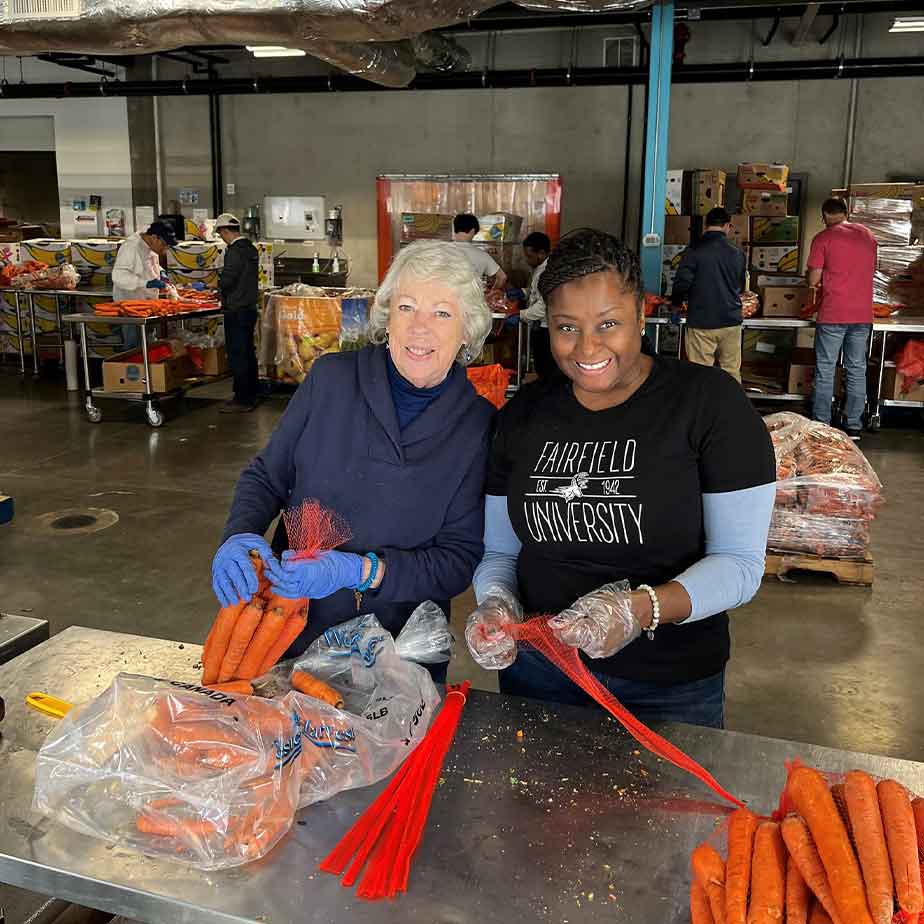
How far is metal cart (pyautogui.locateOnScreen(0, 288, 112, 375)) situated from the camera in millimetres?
9594

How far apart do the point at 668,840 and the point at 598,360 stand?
80 cm

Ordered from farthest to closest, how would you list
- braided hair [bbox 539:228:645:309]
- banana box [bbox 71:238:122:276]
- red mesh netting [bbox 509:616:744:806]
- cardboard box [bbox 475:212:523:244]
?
banana box [bbox 71:238:122:276] < cardboard box [bbox 475:212:523:244] < braided hair [bbox 539:228:645:309] < red mesh netting [bbox 509:616:744:806]

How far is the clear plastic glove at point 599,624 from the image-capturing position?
152 centimetres

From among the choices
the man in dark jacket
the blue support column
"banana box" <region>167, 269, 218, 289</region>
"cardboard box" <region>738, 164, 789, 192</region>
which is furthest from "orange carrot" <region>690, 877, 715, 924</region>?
"banana box" <region>167, 269, 218, 289</region>

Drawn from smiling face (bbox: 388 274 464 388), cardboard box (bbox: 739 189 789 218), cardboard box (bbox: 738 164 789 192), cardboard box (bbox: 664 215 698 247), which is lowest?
smiling face (bbox: 388 274 464 388)

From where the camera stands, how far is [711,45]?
10523mm

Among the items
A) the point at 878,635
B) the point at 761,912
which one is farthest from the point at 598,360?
the point at 878,635

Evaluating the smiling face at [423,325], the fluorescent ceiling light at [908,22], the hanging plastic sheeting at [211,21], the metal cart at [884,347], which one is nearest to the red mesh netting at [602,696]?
the smiling face at [423,325]

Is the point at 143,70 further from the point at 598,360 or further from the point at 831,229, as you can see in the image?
the point at 598,360

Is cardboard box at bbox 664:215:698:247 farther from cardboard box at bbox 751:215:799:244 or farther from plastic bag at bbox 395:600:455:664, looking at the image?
plastic bag at bbox 395:600:455:664

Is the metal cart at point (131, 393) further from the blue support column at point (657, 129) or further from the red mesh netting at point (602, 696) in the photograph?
the red mesh netting at point (602, 696)

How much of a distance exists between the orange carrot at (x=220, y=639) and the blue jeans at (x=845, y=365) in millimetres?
6945

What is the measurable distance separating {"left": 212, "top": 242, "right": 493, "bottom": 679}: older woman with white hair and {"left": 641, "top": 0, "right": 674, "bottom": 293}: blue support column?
4961 millimetres

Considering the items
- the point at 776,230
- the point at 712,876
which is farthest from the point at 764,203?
the point at 712,876
